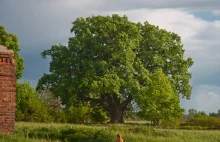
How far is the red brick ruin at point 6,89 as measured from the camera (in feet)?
55.5

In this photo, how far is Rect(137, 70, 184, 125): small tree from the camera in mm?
56281

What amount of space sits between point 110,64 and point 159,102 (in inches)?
273

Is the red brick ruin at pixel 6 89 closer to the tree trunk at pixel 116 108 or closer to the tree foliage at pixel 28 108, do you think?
the tree foliage at pixel 28 108

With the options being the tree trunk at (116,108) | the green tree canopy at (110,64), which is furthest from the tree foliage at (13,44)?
the tree trunk at (116,108)

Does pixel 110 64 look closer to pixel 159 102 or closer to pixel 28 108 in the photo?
pixel 159 102

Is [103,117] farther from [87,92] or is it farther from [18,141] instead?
[18,141]

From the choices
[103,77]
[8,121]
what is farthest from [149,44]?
[8,121]

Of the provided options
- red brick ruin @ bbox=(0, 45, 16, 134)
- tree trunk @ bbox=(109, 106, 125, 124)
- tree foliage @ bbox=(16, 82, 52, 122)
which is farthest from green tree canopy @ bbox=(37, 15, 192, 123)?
red brick ruin @ bbox=(0, 45, 16, 134)

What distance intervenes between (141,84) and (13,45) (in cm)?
1622

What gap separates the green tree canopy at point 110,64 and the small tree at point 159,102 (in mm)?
1384

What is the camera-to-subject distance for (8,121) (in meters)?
17.4

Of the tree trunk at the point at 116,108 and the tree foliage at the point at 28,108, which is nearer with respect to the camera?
the tree foliage at the point at 28,108

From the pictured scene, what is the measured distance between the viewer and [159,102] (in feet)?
188

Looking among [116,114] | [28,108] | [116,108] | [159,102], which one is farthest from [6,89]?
[116,108]
